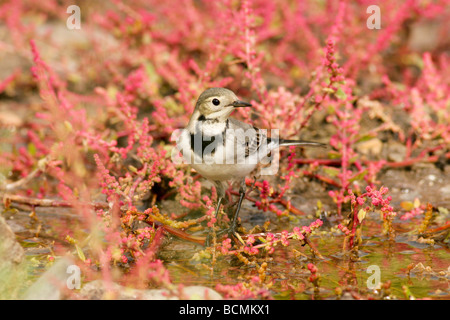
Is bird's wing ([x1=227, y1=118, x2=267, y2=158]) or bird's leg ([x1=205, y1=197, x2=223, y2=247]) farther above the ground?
bird's wing ([x1=227, y1=118, x2=267, y2=158])

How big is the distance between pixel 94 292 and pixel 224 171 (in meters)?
1.41

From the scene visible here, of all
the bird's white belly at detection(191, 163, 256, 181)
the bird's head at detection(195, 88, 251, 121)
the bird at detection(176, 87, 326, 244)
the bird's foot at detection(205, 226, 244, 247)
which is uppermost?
the bird's head at detection(195, 88, 251, 121)

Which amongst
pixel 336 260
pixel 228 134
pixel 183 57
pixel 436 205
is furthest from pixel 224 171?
pixel 183 57

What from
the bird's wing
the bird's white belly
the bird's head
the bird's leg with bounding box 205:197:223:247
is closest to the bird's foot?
the bird's leg with bounding box 205:197:223:247

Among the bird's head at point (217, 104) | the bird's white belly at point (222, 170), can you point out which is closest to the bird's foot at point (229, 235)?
the bird's white belly at point (222, 170)

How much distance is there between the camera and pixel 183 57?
7.86 metres

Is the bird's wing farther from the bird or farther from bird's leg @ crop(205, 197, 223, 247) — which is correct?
bird's leg @ crop(205, 197, 223, 247)

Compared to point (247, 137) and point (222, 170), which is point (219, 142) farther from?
point (247, 137)

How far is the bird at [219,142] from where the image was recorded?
14.7ft

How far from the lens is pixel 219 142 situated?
4535 millimetres

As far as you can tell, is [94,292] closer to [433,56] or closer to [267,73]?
[267,73]

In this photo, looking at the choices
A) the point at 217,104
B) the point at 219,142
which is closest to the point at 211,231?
the point at 219,142

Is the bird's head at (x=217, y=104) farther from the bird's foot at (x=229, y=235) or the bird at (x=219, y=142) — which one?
the bird's foot at (x=229, y=235)

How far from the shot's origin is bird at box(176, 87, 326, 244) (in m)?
4.48
